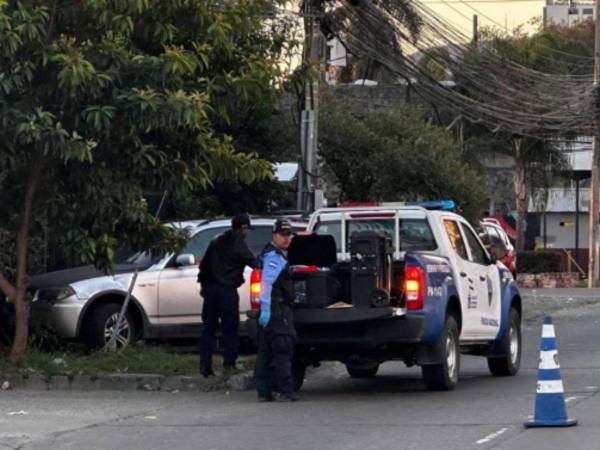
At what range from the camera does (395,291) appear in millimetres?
13719

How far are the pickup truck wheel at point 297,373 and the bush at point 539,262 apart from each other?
29574 millimetres

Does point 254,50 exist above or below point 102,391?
above

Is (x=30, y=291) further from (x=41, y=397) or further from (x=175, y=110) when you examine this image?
(x=175, y=110)

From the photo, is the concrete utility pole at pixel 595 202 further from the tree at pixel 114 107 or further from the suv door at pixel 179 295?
the tree at pixel 114 107

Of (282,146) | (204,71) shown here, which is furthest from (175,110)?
(282,146)

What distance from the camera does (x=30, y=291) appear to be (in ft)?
58.2

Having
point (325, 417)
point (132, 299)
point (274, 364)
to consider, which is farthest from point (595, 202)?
point (325, 417)

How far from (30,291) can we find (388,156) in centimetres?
1221

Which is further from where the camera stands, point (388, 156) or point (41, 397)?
point (388, 156)

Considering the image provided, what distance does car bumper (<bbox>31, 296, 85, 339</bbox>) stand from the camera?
56.9 feet

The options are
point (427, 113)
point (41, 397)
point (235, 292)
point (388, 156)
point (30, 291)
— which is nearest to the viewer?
point (41, 397)

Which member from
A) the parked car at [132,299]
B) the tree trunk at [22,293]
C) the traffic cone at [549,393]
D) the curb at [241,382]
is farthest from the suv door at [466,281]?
the tree trunk at [22,293]

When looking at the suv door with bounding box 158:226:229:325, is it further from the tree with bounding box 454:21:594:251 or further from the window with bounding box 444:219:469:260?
the tree with bounding box 454:21:594:251

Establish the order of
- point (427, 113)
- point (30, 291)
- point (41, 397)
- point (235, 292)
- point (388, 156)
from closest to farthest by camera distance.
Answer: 1. point (41, 397)
2. point (235, 292)
3. point (30, 291)
4. point (388, 156)
5. point (427, 113)
